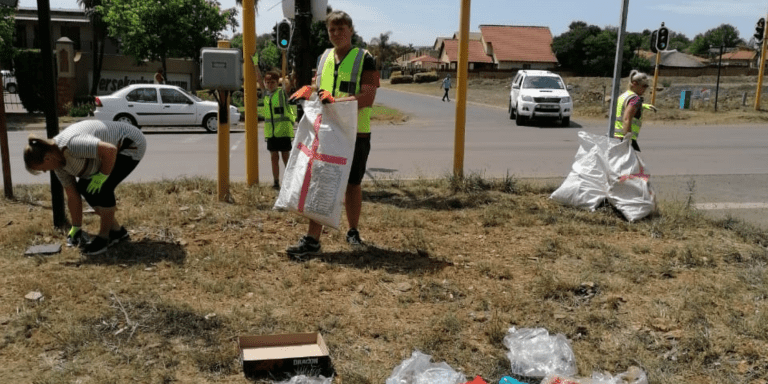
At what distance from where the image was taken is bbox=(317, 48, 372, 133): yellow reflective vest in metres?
5.14

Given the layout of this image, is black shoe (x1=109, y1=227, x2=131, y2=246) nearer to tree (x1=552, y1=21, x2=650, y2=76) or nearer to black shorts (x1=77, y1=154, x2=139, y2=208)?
black shorts (x1=77, y1=154, x2=139, y2=208)

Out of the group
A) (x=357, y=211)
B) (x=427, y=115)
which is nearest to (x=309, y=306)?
(x=357, y=211)

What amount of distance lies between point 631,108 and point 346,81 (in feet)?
11.8

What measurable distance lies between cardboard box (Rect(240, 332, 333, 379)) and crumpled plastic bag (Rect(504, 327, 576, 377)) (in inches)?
39.5

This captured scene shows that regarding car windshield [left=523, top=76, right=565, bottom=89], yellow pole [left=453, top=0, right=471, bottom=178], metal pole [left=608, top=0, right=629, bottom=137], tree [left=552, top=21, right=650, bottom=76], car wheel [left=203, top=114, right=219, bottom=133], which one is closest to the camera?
metal pole [left=608, top=0, right=629, bottom=137]

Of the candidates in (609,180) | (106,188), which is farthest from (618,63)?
(106,188)

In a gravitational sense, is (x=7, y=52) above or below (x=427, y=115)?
above

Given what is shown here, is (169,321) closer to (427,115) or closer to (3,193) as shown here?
(3,193)

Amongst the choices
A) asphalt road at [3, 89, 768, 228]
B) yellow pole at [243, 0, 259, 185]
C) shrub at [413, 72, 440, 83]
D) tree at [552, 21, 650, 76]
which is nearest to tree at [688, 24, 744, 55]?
tree at [552, 21, 650, 76]

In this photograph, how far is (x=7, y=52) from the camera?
24.2m

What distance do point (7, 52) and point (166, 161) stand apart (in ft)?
53.3

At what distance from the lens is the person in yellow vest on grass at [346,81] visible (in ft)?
16.7

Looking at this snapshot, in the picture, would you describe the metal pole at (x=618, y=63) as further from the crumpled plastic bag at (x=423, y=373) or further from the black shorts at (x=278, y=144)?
the crumpled plastic bag at (x=423, y=373)

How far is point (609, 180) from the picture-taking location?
688 centimetres
